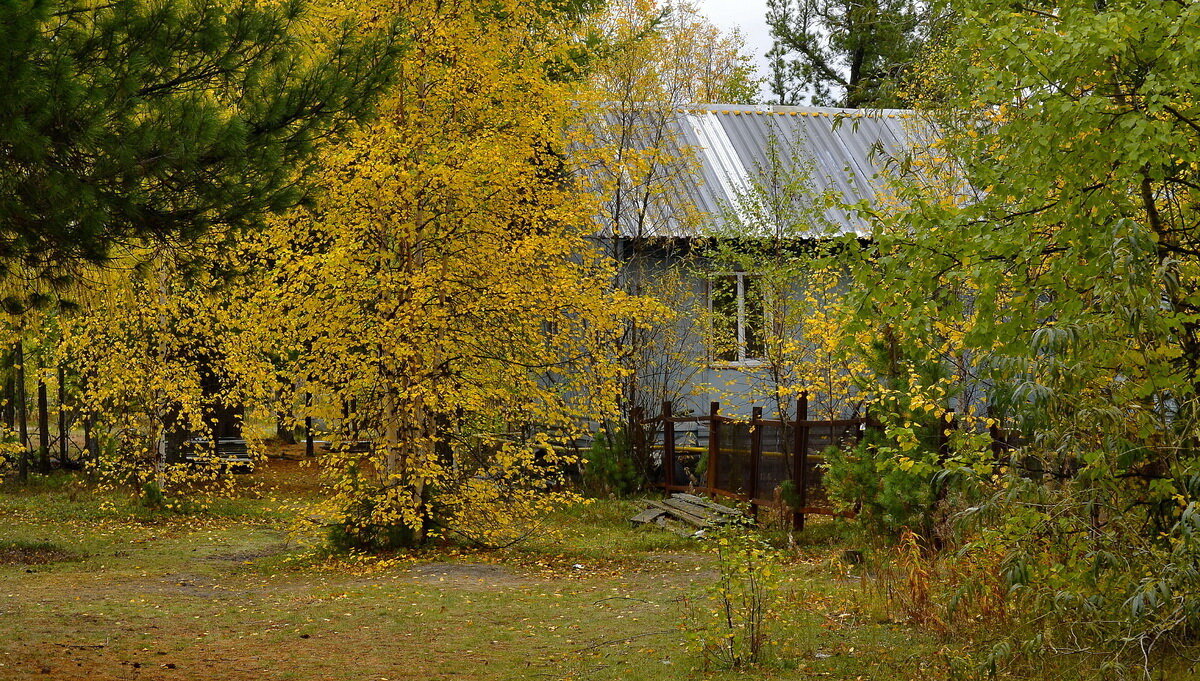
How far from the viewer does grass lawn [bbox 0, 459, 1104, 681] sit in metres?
7.33

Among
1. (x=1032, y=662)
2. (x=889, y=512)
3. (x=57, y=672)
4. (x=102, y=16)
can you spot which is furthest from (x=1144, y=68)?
(x=57, y=672)

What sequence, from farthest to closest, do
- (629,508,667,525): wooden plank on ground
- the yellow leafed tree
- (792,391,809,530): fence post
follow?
1. (629,508,667,525): wooden plank on ground
2. (792,391,809,530): fence post
3. the yellow leafed tree

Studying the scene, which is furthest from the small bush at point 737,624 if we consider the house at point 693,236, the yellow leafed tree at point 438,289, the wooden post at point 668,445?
the wooden post at point 668,445

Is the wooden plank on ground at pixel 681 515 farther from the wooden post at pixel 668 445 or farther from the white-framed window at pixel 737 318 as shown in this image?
the white-framed window at pixel 737 318

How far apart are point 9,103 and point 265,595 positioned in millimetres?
6622

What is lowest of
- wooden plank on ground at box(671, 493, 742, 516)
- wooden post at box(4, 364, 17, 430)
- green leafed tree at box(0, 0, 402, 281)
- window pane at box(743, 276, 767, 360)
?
wooden plank on ground at box(671, 493, 742, 516)

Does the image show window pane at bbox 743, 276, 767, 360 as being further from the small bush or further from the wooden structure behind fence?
the small bush

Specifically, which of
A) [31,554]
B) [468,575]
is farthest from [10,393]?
[468,575]

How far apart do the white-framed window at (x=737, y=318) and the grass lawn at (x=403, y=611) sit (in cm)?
364

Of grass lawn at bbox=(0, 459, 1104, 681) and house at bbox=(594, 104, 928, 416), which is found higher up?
house at bbox=(594, 104, 928, 416)

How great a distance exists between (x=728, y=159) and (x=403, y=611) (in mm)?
13466

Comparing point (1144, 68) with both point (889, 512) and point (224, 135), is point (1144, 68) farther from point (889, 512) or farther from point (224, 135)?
point (889, 512)

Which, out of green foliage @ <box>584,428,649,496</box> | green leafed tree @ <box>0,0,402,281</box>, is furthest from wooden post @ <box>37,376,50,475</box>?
green leafed tree @ <box>0,0,402,281</box>

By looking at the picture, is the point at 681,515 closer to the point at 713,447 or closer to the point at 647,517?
the point at 647,517
